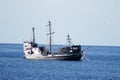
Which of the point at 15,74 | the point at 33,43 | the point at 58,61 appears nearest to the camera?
the point at 15,74

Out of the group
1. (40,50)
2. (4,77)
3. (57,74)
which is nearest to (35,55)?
(40,50)

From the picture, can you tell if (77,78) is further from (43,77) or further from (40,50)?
(40,50)

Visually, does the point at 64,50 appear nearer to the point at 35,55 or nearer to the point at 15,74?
the point at 35,55

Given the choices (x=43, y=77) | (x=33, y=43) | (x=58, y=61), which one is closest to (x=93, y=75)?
(x=43, y=77)

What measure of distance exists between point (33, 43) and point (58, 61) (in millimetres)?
15320

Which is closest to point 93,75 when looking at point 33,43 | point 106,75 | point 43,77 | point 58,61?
point 106,75

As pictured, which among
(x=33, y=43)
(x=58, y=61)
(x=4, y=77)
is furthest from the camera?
(x=33, y=43)

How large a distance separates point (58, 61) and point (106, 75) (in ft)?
148

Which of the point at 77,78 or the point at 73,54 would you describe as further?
the point at 73,54

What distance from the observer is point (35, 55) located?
162 m

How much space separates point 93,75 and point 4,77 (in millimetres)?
17646

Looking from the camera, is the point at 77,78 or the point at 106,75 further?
the point at 106,75

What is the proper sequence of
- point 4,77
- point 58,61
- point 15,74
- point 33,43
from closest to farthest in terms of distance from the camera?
point 4,77 < point 15,74 < point 58,61 < point 33,43

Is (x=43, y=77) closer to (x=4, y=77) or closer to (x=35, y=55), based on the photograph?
(x=4, y=77)
